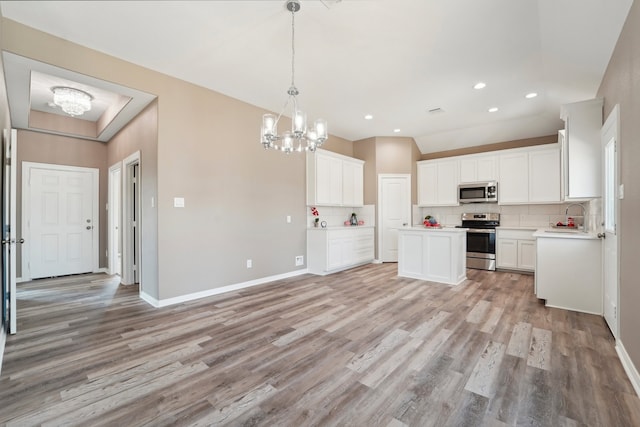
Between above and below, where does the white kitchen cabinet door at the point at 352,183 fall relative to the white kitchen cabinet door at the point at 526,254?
above

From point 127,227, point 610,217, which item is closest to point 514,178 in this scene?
point 610,217

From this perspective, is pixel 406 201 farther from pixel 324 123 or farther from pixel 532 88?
pixel 324 123

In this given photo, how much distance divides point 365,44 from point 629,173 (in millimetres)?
2521

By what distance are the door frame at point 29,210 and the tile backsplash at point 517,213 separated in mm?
6880

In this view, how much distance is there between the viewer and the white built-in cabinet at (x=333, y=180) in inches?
212

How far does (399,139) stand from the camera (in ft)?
21.7

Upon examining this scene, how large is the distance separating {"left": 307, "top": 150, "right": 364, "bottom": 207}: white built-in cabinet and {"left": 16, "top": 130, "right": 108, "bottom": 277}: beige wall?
4255 mm

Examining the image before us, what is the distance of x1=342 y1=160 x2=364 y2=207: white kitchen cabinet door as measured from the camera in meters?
6.10

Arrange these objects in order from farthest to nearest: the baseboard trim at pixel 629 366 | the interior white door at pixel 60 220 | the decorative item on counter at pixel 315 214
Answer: the decorative item on counter at pixel 315 214
the interior white door at pixel 60 220
the baseboard trim at pixel 629 366

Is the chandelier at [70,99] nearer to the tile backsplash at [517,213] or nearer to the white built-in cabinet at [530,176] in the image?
the tile backsplash at [517,213]

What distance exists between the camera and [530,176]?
17.8 feet

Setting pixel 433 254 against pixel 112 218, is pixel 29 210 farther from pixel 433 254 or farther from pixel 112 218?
pixel 433 254

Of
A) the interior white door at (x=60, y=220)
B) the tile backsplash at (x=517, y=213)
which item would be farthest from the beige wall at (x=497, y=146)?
the interior white door at (x=60, y=220)

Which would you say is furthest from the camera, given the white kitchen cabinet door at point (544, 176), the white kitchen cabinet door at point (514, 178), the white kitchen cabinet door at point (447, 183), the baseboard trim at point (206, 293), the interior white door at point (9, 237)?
the white kitchen cabinet door at point (447, 183)
